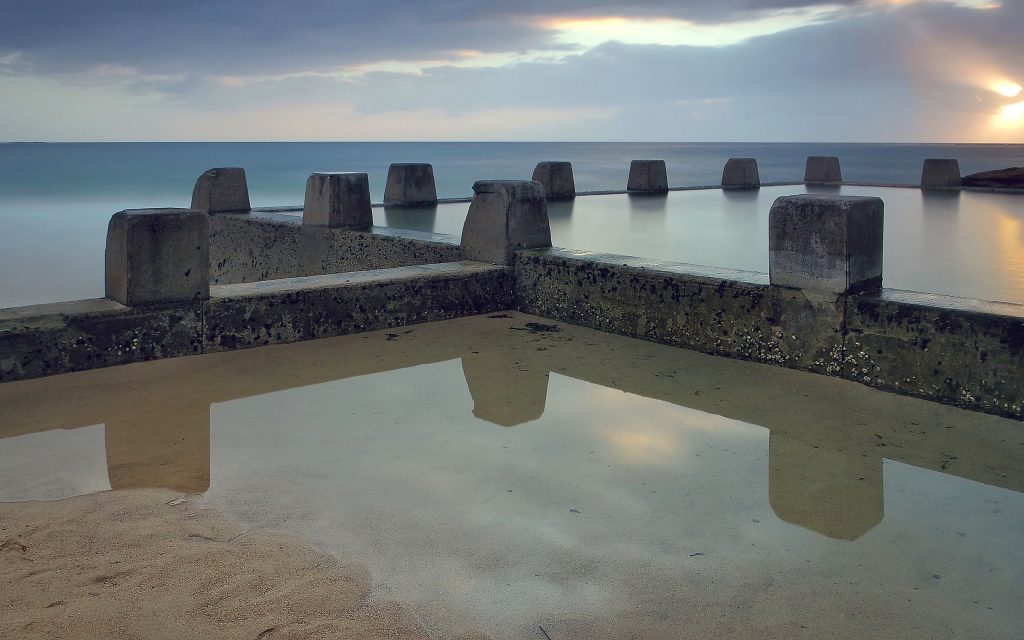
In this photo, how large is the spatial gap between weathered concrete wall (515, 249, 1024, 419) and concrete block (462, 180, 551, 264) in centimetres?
30

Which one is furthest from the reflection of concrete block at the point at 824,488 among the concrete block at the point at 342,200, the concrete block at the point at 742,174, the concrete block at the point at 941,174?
the concrete block at the point at 941,174

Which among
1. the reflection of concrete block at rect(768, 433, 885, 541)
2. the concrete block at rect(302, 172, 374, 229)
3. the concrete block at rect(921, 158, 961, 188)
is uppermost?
the concrete block at rect(921, 158, 961, 188)

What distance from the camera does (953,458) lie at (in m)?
3.46

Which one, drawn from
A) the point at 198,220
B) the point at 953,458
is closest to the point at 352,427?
the point at 198,220

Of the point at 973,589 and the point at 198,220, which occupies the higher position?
the point at 198,220

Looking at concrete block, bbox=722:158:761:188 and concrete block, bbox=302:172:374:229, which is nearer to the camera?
concrete block, bbox=302:172:374:229

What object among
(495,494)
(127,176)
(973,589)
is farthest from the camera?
(127,176)

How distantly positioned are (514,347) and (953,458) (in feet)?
8.70

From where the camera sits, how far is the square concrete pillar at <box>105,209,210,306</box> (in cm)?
498

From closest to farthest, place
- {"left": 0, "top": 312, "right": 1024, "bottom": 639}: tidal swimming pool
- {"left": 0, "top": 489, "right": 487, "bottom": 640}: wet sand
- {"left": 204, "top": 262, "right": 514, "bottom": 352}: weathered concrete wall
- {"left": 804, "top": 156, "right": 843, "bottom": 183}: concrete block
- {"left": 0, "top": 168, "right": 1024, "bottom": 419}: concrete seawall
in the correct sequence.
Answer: {"left": 0, "top": 489, "right": 487, "bottom": 640}: wet sand
{"left": 0, "top": 312, "right": 1024, "bottom": 639}: tidal swimming pool
{"left": 0, "top": 168, "right": 1024, "bottom": 419}: concrete seawall
{"left": 204, "top": 262, "right": 514, "bottom": 352}: weathered concrete wall
{"left": 804, "top": 156, "right": 843, "bottom": 183}: concrete block

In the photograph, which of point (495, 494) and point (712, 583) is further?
point (495, 494)

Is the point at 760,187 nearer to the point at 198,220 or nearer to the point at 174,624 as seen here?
the point at 198,220

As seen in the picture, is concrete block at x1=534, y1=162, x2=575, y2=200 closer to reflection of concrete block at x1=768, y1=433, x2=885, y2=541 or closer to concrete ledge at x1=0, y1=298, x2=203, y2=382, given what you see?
concrete ledge at x1=0, y1=298, x2=203, y2=382

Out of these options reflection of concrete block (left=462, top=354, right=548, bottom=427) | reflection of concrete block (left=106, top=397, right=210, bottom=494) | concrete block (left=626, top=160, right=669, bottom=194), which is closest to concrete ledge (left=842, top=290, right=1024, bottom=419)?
reflection of concrete block (left=462, top=354, right=548, bottom=427)
